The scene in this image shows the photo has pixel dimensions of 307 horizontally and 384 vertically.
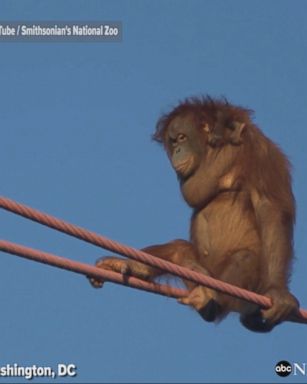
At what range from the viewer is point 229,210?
1098 centimetres

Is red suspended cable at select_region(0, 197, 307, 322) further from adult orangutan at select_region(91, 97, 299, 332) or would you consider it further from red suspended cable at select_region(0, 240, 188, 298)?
adult orangutan at select_region(91, 97, 299, 332)

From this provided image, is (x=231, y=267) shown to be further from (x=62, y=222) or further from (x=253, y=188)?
(x=62, y=222)

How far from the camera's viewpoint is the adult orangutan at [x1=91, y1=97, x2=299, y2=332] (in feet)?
33.9

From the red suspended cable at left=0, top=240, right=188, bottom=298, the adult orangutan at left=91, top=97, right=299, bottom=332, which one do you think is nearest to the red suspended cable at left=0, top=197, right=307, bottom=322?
the red suspended cable at left=0, top=240, right=188, bottom=298

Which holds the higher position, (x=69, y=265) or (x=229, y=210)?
(x=229, y=210)

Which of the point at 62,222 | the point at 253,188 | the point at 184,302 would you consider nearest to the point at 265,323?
the point at 184,302

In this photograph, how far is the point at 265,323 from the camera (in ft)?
32.9

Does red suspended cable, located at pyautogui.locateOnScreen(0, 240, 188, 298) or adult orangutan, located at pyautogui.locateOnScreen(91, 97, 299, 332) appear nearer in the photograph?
red suspended cable, located at pyautogui.locateOnScreen(0, 240, 188, 298)

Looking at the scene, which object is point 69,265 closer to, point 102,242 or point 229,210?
point 102,242

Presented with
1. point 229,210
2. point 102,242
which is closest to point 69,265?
point 102,242

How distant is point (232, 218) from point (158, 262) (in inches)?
84.3

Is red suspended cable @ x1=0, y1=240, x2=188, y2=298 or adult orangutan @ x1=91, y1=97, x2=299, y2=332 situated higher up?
adult orangutan @ x1=91, y1=97, x2=299, y2=332

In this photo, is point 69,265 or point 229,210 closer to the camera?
point 69,265

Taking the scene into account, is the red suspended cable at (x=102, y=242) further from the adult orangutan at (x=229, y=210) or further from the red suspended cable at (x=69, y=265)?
the adult orangutan at (x=229, y=210)
